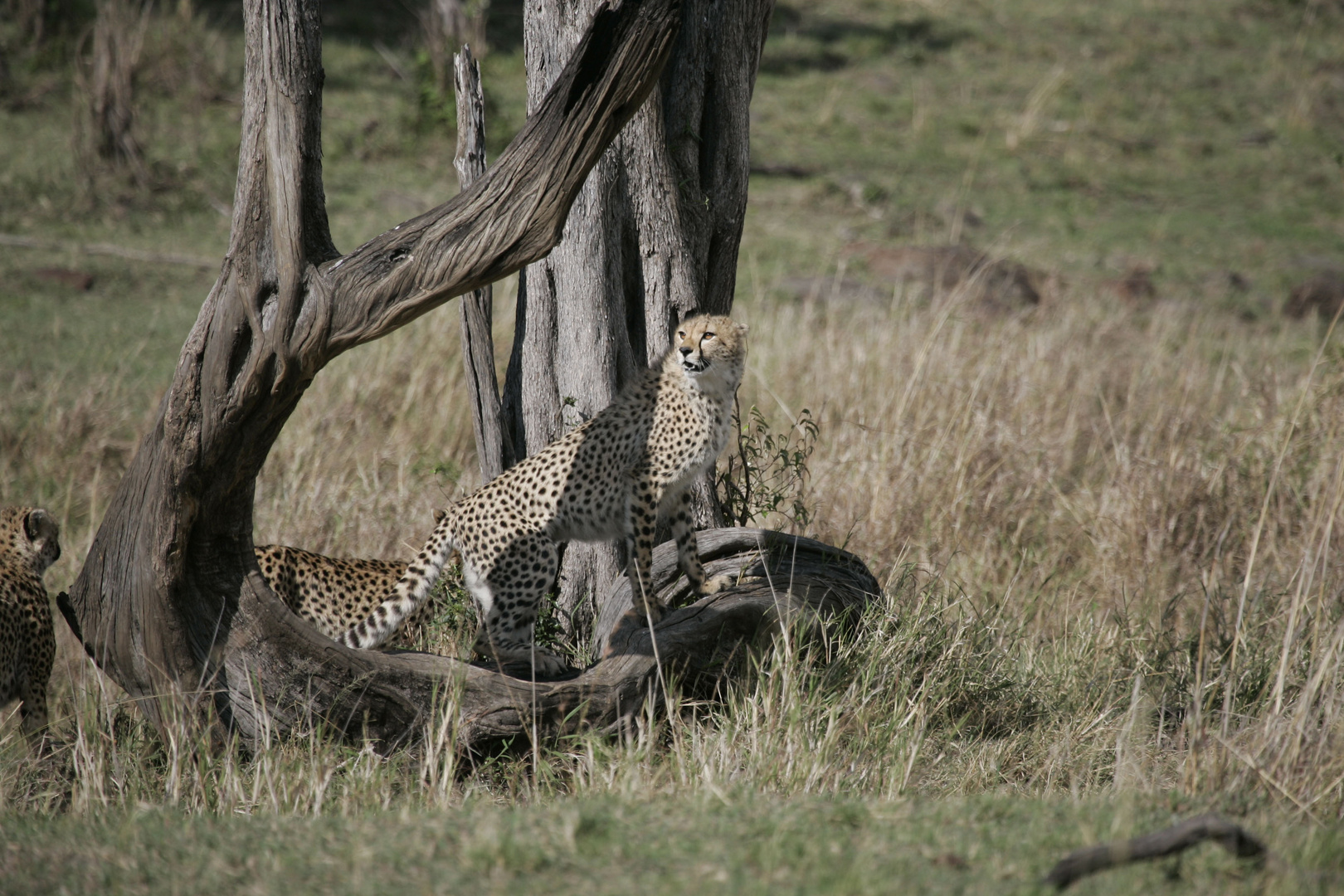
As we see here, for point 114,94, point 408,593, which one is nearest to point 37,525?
point 408,593

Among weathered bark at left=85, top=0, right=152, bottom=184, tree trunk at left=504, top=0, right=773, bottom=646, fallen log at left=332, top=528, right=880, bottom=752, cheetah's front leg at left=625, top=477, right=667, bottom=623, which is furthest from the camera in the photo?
weathered bark at left=85, top=0, right=152, bottom=184

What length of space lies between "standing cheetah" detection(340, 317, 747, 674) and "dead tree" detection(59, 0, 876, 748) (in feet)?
1.30

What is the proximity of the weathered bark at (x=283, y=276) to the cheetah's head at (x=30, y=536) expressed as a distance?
3.57 ft

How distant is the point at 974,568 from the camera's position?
5.02 metres

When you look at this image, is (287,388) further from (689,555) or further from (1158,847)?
(1158,847)

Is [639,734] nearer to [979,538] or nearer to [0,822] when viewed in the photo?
[0,822]

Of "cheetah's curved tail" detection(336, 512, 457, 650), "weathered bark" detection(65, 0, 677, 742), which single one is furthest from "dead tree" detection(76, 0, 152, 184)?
"weathered bark" detection(65, 0, 677, 742)

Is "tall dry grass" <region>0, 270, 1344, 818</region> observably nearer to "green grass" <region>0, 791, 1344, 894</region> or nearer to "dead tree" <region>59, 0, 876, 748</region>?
"dead tree" <region>59, 0, 876, 748</region>

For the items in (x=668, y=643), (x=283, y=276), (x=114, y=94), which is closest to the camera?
(x=283, y=276)

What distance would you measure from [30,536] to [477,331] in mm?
1696

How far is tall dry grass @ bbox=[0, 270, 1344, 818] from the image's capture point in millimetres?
3086

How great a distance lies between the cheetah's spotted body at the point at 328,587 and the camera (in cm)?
403

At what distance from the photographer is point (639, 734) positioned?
10.7 feet

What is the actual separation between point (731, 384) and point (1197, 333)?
594 centimetres
